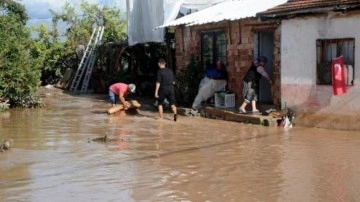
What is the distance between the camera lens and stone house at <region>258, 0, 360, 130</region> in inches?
485

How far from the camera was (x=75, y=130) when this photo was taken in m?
13.1

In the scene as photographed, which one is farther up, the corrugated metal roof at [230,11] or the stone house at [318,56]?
the corrugated metal roof at [230,11]

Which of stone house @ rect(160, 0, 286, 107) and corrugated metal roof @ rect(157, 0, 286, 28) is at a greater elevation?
corrugated metal roof @ rect(157, 0, 286, 28)

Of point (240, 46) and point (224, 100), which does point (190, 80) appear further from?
point (240, 46)

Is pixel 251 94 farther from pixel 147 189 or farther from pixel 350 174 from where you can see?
pixel 147 189

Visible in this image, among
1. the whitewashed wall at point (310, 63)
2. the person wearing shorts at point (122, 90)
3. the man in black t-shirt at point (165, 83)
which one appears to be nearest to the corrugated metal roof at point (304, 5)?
the whitewashed wall at point (310, 63)

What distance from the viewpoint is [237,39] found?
51.8ft

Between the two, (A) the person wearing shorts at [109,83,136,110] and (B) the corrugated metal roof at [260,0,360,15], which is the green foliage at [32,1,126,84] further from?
(B) the corrugated metal roof at [260,0,360,15]

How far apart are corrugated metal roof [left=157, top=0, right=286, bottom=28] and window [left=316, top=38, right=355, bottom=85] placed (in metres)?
2.13

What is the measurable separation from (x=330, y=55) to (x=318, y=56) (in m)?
0.26

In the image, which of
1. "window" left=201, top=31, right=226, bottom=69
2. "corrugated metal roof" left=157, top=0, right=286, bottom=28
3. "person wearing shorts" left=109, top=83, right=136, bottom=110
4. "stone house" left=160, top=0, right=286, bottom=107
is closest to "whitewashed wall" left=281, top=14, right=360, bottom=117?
"stone house" left=160, top=0, right=286, bottom=107

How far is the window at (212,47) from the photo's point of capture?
16.7m

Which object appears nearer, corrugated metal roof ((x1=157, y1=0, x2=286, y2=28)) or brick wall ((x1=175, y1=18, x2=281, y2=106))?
brick wall ((x1=175, y1=18, x2=281, y2=106))

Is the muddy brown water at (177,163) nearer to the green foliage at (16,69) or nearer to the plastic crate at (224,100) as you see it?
the plastic crate at (224,100)
